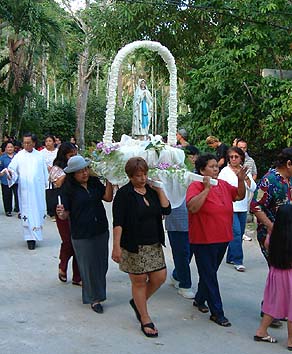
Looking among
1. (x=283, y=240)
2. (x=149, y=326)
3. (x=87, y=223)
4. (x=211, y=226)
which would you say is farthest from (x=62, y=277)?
(x=283, y=240)

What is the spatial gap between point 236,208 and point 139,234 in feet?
9.42

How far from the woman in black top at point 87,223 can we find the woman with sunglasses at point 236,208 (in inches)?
85.5

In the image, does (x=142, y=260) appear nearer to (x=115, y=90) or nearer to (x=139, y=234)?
(x=139, y=234)

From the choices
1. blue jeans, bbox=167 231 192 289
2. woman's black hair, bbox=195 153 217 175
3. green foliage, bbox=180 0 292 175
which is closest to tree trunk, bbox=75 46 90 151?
green foliage, bbox=180 0 292 175

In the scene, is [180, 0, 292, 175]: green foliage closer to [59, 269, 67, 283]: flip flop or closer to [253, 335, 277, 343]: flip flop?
[59, 269, 67, 283]: flip flop

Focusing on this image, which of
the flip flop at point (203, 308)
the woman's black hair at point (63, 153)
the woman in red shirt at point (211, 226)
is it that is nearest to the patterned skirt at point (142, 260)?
the woman in red shirt at point (211, 226)

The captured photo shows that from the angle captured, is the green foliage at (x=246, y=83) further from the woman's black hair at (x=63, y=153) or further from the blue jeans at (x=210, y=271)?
the blue jeans at (x=210, y=271)

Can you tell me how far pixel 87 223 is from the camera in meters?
5.59

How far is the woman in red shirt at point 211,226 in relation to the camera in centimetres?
522

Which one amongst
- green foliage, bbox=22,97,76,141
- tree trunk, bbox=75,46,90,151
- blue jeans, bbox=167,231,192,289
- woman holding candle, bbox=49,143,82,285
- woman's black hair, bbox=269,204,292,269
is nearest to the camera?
woman's black hair, bbox=269,204,292,269

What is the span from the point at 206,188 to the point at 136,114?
2.43m

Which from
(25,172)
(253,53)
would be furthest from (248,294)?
(253,53)

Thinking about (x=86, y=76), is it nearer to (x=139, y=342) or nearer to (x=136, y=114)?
(x=136, y=114)

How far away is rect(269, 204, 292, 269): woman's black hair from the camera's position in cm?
480
